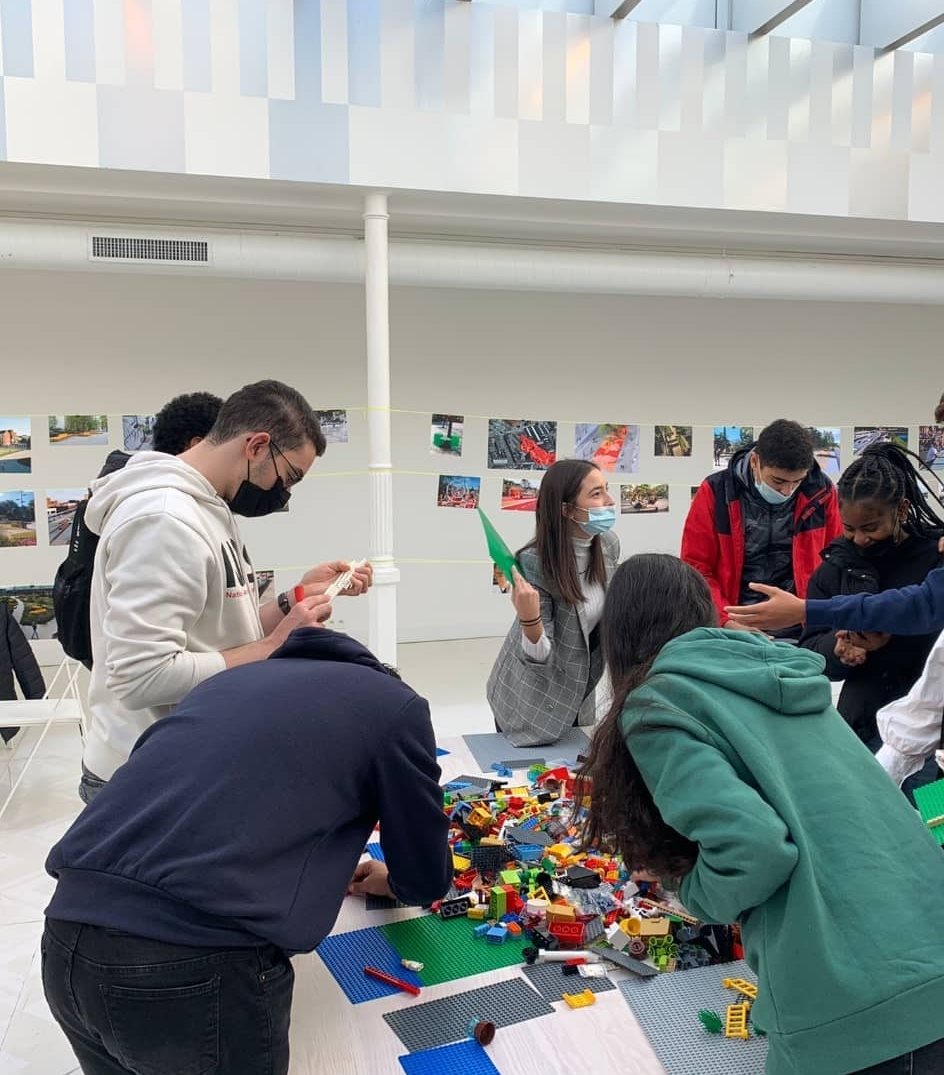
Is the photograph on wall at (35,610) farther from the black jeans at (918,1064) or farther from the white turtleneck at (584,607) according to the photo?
the black jeans at (918,1064)

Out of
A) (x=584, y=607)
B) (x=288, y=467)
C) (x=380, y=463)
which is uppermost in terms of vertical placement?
(x=288, y=467)

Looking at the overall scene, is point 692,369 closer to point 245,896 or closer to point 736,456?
point 736,456

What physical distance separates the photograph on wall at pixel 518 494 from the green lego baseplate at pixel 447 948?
4.63 metres

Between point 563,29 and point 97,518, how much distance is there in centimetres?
388

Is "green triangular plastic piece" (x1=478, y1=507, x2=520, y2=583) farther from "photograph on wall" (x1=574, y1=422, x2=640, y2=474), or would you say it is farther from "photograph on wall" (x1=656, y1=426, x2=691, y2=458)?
"photograph on wall" (x1=656, y1=426, x2=691, y2=458)

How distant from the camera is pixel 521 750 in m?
A: 2.57

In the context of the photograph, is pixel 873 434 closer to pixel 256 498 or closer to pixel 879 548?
pixel 879 548

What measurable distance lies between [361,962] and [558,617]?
135 cm

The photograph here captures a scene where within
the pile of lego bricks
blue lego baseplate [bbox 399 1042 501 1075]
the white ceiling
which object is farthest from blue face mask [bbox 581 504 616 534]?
the white ceiling

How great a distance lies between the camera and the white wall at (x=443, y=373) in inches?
222

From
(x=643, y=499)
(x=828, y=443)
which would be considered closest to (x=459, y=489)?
(x=643, y=499)

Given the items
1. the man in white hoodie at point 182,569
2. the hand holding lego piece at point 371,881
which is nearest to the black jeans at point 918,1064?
the hand holding lego piece at point 371,881

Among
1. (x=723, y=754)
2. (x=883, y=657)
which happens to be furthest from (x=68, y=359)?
(x=723, y=754)

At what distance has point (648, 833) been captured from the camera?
1.33m
